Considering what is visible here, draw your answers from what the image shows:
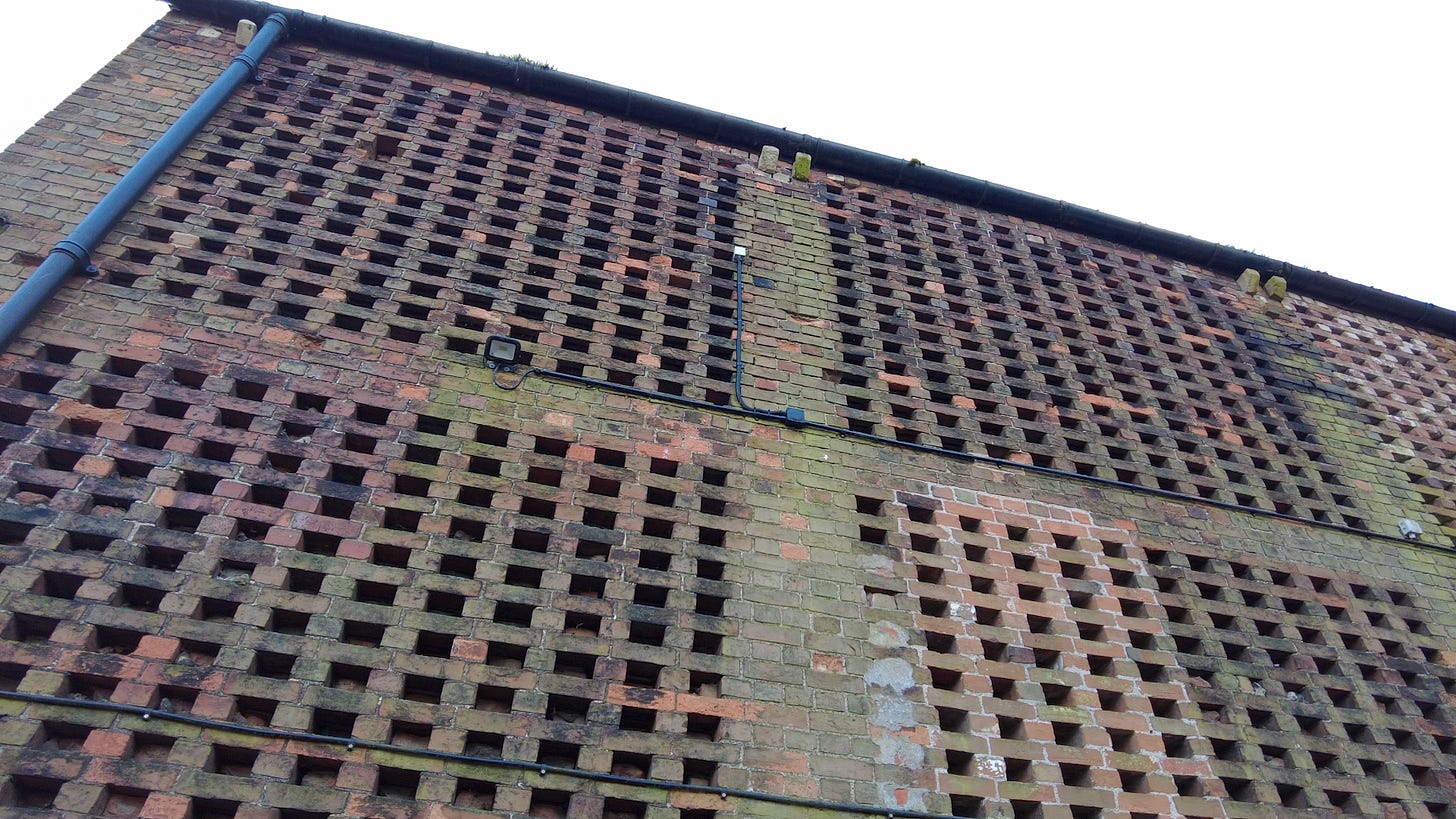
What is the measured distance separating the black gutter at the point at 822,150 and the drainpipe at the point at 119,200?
0.63m

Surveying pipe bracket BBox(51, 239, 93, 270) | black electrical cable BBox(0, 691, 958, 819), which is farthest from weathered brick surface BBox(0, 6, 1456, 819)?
pipe bracket BBox(51, 239, 93, 270)

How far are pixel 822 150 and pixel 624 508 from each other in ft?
16.0

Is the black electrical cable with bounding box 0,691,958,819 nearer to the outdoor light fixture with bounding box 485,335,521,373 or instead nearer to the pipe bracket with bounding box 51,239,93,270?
the outdoor light fixture with bounding box 485,335,521,373

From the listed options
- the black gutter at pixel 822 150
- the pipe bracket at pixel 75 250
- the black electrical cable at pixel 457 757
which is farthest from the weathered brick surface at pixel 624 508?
the black gutter at pixel 822 150

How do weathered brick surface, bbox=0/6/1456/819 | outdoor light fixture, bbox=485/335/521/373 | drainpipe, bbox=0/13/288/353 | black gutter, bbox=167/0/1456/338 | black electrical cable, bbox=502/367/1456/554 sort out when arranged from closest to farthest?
weathered brick surface, bbox=0/6/1456/819 → drainpipe, bbox=0/13/288/353 → outdoor light fixture, bbox=485/335/521/373 → black electrical cable, bbox=502/367/1456/554 → black gutter, bbox=167/0/1456/338

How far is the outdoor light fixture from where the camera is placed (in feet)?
19.7

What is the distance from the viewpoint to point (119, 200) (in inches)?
236

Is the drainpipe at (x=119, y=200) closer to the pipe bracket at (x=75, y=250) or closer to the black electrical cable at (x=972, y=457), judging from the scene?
the pipe bracket at (x=75, y=250)

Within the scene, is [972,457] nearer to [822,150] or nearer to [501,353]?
[501,353]

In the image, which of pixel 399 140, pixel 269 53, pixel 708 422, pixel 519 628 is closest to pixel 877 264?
pixel 708 422

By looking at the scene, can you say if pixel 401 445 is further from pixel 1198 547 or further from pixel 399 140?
pixel 1198 547

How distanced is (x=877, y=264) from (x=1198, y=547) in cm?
349

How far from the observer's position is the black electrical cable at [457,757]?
4094mm

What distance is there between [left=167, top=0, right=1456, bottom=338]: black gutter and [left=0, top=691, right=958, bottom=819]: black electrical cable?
615 centimetres
